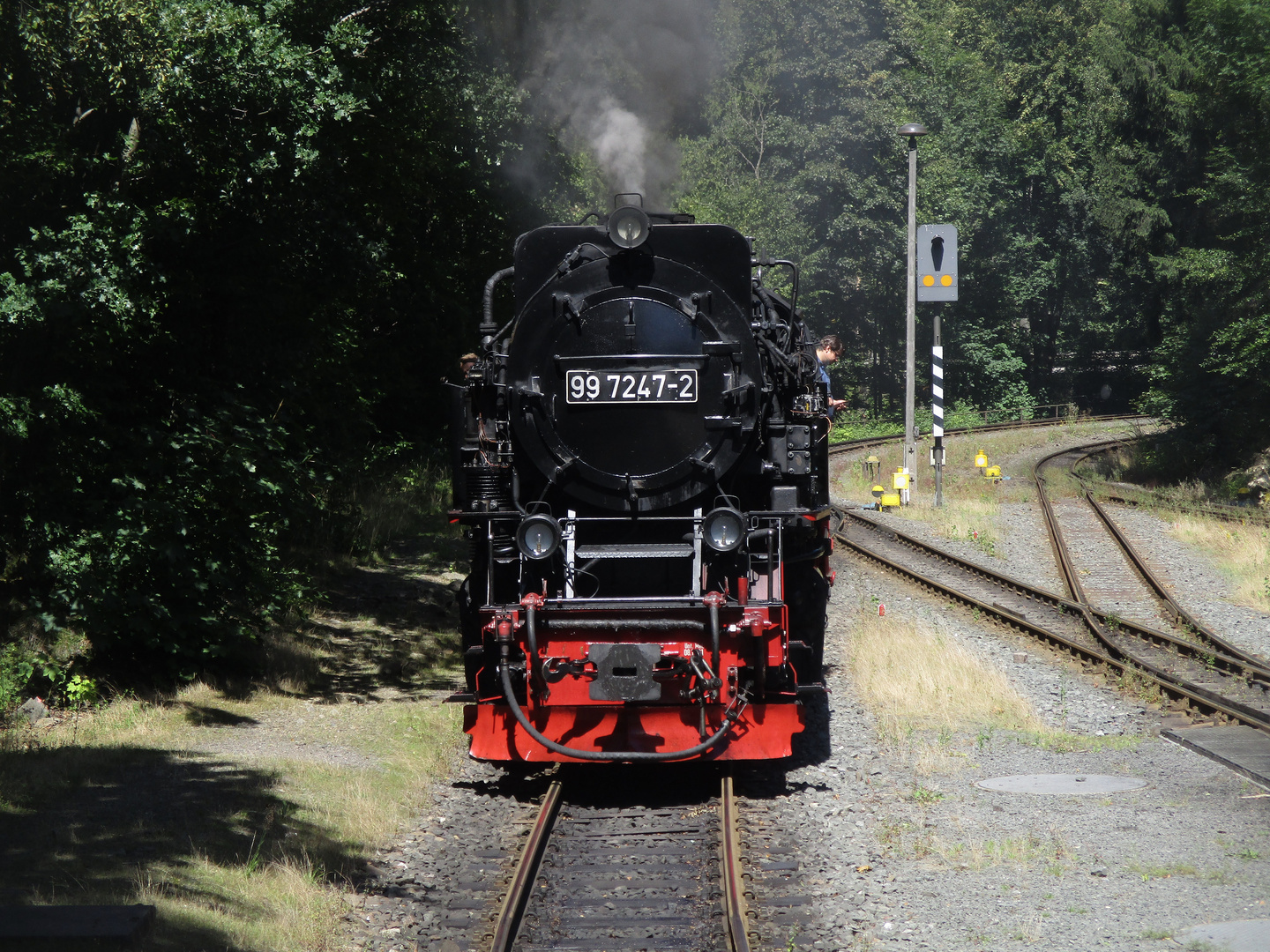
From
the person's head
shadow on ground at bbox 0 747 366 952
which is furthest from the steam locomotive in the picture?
the person's head

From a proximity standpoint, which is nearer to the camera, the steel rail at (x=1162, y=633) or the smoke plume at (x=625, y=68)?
the steel rail at (x=1162, y=633)

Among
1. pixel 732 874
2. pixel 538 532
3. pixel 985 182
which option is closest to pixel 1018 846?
pixel 732 874

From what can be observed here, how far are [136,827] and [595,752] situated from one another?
2489 millimetres

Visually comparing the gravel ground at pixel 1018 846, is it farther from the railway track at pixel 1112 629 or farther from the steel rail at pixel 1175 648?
the railway track at pixel 1112 629

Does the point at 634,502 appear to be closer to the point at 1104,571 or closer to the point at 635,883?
the point at 635,883

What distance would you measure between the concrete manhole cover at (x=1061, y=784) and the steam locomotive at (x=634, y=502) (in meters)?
1.36

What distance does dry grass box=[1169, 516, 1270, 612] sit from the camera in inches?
553

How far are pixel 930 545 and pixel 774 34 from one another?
29.0 meters

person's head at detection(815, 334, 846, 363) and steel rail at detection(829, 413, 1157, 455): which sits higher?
steel rail at detection(829, 413, 1157, 455)

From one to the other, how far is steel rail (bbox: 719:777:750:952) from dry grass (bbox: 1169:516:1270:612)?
9.26 m

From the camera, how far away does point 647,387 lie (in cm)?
727

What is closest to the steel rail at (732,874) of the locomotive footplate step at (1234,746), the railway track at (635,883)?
the railway track at (635,883)

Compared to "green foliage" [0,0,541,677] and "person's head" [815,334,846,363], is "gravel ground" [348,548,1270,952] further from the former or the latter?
"person's head" [815,334,846,363]

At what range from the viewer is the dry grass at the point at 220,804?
5242 millimetres
